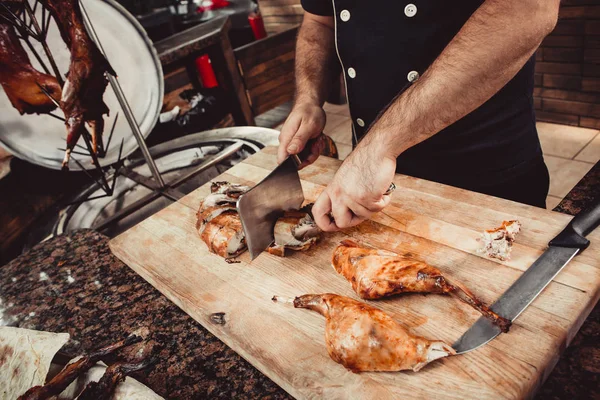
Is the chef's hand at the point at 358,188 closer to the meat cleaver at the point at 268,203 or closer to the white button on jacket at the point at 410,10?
the meat cleaver at the point at 268,203

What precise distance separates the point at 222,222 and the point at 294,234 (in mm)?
352

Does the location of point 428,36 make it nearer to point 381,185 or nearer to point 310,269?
point 381,185

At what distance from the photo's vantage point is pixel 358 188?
1.35 m

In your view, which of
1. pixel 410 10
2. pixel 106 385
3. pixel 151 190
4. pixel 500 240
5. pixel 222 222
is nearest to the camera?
pixel 106 385

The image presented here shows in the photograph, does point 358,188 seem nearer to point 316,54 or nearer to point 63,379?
point 63,379

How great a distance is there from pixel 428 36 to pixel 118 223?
1948 mm

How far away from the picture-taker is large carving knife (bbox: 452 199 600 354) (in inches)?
42.4

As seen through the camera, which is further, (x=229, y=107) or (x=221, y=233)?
(x=229, y=107)

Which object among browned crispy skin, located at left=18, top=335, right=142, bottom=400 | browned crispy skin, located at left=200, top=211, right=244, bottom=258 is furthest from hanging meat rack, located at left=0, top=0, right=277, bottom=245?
browned crispy skin, located at left=18, top=335, right=142, bottom=400

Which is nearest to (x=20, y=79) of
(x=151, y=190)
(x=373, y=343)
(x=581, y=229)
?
(x=151, y=190)

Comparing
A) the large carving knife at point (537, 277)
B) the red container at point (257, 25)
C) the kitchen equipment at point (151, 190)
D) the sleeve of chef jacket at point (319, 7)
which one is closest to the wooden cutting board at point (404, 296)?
the large carving knife at point (537, 277)

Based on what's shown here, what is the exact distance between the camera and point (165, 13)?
7.12 meters

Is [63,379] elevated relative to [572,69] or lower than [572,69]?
elevated

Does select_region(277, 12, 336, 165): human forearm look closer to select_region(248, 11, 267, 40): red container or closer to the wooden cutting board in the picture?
the wooden cutting board
